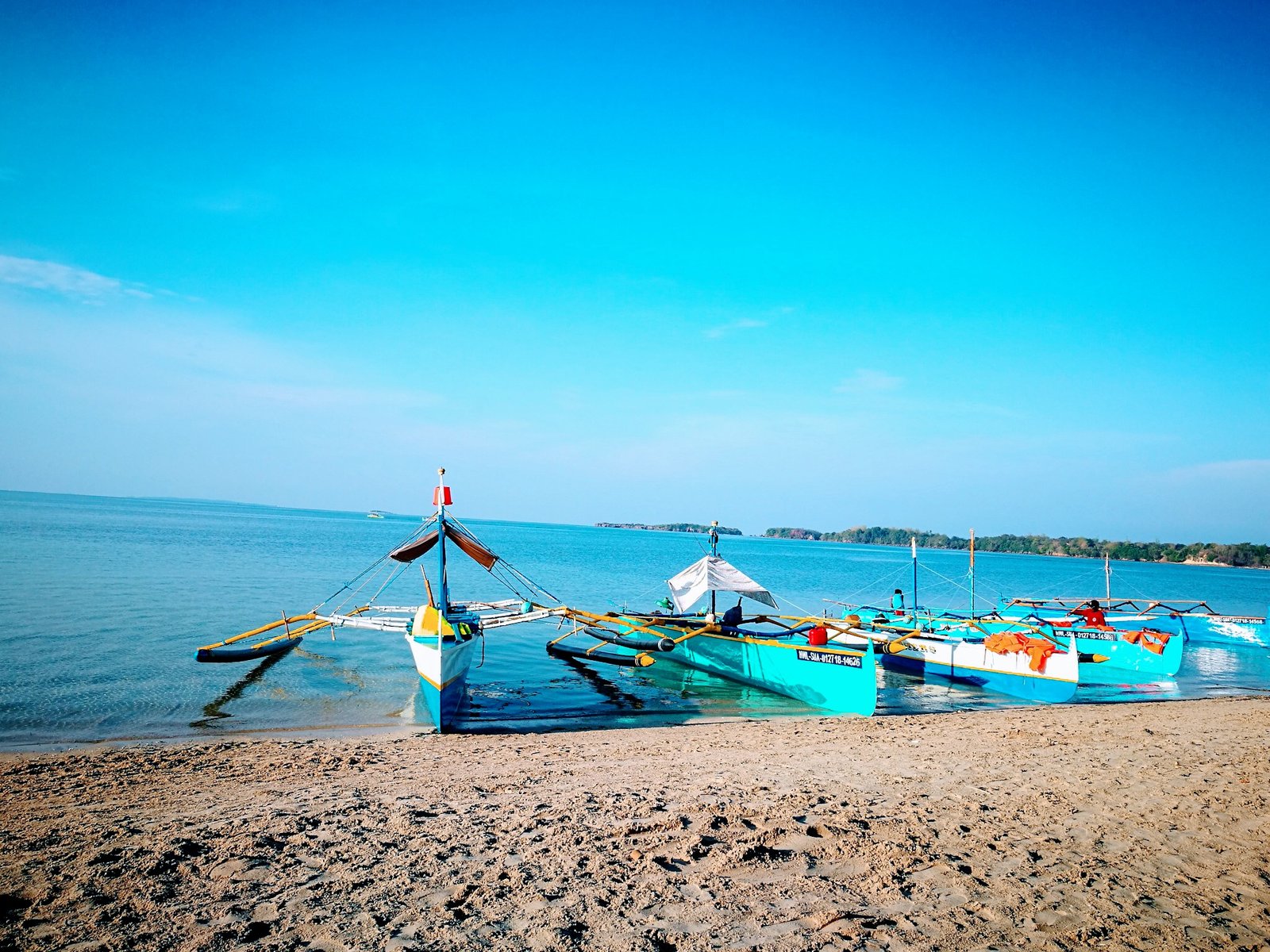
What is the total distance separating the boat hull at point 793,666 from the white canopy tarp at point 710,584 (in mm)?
894

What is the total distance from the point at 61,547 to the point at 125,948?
147 ft

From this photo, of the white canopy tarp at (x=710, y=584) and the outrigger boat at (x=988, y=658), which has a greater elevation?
the white canopy tarp at (x=710, y=584)

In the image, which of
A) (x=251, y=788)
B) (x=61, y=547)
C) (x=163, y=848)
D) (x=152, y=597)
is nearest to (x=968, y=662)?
(x=251, y=788)

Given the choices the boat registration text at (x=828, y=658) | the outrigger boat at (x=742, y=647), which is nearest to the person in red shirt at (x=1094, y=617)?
the outrigger boat at (x=742, y=647)

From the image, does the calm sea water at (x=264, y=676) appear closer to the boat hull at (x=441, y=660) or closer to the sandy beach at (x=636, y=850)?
the boat hull at (x=441, y=660)

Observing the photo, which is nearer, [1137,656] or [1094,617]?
[1137,656]

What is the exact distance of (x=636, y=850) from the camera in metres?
5.40

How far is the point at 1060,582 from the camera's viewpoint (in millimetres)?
72312

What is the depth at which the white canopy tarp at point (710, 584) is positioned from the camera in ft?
52.2

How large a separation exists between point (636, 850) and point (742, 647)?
34.2ft

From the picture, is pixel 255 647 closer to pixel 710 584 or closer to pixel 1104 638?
pixel 710 584

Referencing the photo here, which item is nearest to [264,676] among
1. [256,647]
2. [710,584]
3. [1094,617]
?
[256,647]

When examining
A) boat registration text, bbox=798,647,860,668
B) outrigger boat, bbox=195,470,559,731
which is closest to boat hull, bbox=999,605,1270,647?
boat registration text, bbox=798,647,860,668

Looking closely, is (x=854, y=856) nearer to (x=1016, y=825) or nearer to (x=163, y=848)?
(x=1016, y=825)
